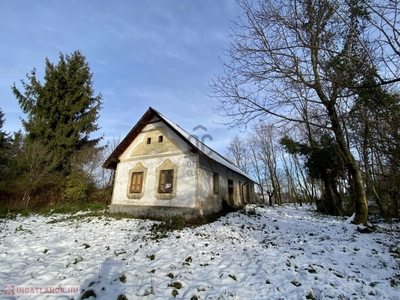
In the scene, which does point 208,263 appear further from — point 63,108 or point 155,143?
point 63,108

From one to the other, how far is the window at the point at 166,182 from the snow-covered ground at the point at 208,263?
10.2 ft

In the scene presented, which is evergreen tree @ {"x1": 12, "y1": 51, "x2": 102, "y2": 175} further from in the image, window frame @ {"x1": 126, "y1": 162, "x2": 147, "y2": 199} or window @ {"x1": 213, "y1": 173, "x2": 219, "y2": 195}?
window @ {"x1": 213, "y1": 173, "x2": 219, "y2": 195}

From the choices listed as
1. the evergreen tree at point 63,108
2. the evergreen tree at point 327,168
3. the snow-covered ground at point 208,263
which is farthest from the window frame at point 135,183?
the evergreen tree at point 327,168

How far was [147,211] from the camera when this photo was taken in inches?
429

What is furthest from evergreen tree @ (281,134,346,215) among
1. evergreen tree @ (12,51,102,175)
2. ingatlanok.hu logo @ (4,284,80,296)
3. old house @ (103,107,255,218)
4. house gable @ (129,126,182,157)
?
evergreen tree @ (12,51,102,175)

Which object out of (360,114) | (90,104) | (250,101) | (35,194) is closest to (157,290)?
(250,101)

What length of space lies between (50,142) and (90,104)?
498 cm

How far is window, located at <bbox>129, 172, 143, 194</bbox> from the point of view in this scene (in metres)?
11.9

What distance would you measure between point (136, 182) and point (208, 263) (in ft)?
27.6

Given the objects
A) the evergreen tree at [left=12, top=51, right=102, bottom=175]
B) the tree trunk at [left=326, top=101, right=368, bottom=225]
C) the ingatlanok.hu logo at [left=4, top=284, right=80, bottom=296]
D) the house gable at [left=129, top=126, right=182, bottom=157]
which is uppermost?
the evergreen tree at [left=12, top=51, right=102, bottom=175]

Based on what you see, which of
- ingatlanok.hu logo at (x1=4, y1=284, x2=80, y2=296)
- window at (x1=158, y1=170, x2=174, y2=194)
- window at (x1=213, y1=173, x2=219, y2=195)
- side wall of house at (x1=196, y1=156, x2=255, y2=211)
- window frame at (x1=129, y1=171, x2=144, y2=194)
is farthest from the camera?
window at (x1=213, y1=173, x2=219, y2=195)

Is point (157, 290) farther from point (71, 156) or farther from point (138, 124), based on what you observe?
point (71, 156)

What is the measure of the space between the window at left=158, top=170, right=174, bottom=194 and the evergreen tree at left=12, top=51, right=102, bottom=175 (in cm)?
910

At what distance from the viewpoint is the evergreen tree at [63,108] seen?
15.0 m
